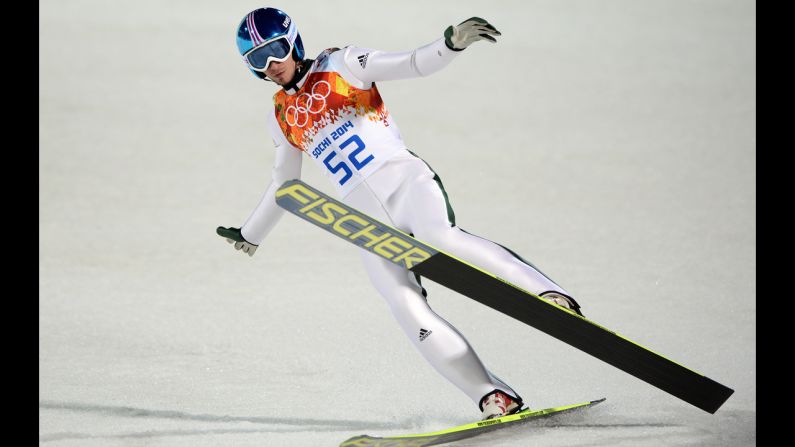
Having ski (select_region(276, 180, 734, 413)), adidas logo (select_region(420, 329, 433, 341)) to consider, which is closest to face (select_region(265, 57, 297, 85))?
ski (select_region(276, 180, 734, 413))

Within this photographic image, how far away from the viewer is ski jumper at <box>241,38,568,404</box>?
3912 mm

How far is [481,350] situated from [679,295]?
1.49 meters

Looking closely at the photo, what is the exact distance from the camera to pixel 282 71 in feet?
13.2

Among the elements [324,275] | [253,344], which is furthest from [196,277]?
[253,344]

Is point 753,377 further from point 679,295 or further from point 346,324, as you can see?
point 346,324

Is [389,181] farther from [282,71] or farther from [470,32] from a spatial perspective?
[470,32]

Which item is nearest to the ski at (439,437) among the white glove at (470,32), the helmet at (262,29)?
the white glove at (470,32)

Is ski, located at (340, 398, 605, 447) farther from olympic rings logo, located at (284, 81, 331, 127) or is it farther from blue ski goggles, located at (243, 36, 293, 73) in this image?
blue ski goggles, located at (243, 36, 293, 73)

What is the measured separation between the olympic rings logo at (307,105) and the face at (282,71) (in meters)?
0.09

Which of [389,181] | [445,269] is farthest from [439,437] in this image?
[389,181]

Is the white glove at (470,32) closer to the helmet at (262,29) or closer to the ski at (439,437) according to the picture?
the helmet at (262,29)

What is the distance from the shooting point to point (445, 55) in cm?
379

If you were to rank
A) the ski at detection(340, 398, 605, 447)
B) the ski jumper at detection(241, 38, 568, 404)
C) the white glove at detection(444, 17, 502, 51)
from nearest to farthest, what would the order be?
the white glove at detection(444, 17, 502, 51), the ski at detection(340, 398, 605, 447), the ski jumper at detection(241, 38, 568, 404)

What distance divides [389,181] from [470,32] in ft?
2.29
